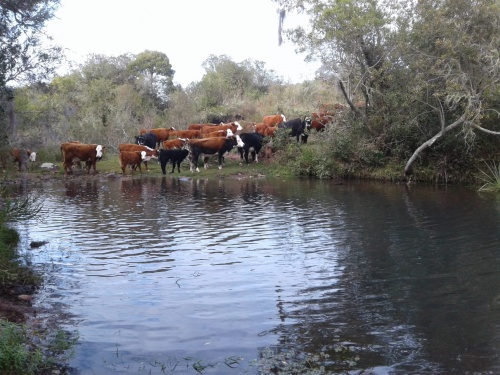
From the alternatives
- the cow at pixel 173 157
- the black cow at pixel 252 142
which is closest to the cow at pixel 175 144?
the cow at pixel 173 157

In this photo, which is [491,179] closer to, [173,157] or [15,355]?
[173,157]

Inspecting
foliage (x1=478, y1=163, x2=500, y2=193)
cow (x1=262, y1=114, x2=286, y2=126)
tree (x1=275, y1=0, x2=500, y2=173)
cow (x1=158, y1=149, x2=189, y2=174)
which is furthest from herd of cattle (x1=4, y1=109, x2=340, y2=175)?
foliage (x1=478, y1=163, x2=500, y2=193)

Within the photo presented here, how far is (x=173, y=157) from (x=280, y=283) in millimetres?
20095

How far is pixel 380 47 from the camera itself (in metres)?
23.6

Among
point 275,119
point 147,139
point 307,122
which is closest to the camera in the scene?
point 307,122

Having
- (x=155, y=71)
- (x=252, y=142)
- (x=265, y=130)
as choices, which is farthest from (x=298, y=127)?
(x=155, y=71)

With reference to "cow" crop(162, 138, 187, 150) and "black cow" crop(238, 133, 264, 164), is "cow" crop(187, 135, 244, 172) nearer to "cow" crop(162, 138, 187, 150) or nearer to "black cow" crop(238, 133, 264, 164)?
"black cow" crop(238, 133, 264, 164)

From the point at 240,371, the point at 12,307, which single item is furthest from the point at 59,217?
the point at 240,371

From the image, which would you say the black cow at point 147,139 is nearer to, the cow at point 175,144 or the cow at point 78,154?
the cow at point 175,144

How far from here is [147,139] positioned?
31.5 m

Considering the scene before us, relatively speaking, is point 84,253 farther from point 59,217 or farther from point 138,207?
point 138,207

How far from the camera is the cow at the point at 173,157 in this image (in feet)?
91.9

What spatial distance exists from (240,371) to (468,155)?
19327 millimetres

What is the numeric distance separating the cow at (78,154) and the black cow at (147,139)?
3255 mm
